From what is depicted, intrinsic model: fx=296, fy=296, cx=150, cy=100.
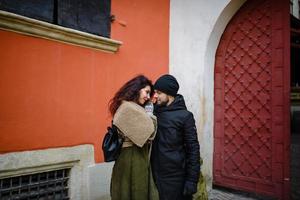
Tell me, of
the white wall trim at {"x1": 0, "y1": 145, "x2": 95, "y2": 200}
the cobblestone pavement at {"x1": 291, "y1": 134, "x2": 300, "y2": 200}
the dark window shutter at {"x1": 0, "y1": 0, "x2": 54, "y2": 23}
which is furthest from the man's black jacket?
the cobblestone pavement at {"x1": 291, "y1": 134, "x2": 300, "y2": 200}

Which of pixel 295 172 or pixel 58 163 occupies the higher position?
pixel 58 163

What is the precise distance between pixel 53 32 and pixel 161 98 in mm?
1453

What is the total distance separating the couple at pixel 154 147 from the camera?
2516 mm

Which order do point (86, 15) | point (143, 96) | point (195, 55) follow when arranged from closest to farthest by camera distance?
point (143, 96) → point (86, 15) → point (195, 55)

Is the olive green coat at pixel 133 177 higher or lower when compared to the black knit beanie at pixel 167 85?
lower

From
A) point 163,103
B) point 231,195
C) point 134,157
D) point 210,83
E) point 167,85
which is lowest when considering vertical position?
point 231,195

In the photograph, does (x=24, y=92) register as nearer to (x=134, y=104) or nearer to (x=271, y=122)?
(x=134, y=104)

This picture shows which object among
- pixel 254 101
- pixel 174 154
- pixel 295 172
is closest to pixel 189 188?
pixel 174 154

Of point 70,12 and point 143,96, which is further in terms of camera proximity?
point 70,12

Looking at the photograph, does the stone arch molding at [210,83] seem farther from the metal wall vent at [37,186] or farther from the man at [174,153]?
the metal wall vent at [37,186]

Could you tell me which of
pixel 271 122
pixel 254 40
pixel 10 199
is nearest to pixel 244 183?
pixel 271 122

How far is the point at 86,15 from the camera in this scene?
3.67 metres

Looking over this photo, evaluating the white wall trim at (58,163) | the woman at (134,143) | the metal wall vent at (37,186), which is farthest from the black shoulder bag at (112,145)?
the metal wall vent at (37,186)

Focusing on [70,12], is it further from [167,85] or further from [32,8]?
[167,85]
